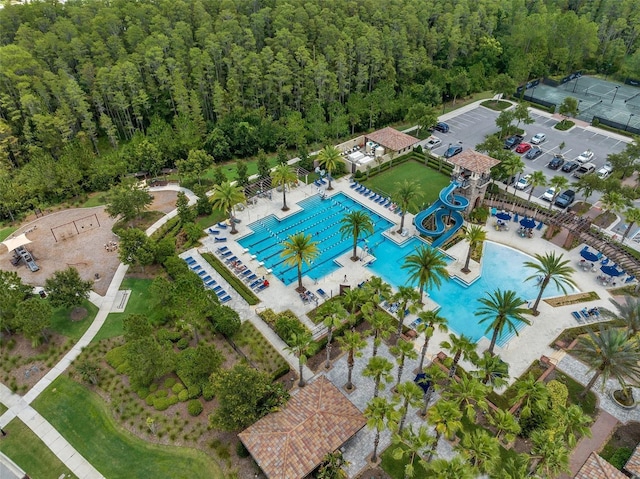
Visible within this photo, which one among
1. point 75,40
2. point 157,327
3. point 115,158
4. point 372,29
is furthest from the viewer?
point 372,29

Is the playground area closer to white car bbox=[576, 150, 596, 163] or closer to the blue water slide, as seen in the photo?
the blue water slide

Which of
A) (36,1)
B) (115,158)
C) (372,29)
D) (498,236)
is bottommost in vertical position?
(498,236)

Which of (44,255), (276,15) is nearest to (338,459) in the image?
(44,255)

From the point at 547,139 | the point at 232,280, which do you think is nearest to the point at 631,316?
the point at 232,280

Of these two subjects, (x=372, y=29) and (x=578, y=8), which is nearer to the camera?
(x=372, y=29)

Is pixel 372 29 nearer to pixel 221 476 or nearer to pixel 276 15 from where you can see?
pixel 276 15

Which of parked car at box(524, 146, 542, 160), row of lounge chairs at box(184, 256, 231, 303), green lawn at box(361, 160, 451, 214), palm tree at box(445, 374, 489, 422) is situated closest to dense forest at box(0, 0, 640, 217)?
green lawn at box(361, 160, 451, 214)

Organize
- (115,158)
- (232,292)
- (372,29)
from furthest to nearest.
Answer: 1. (372,29)
2. (115,158)
3. (232,292)
